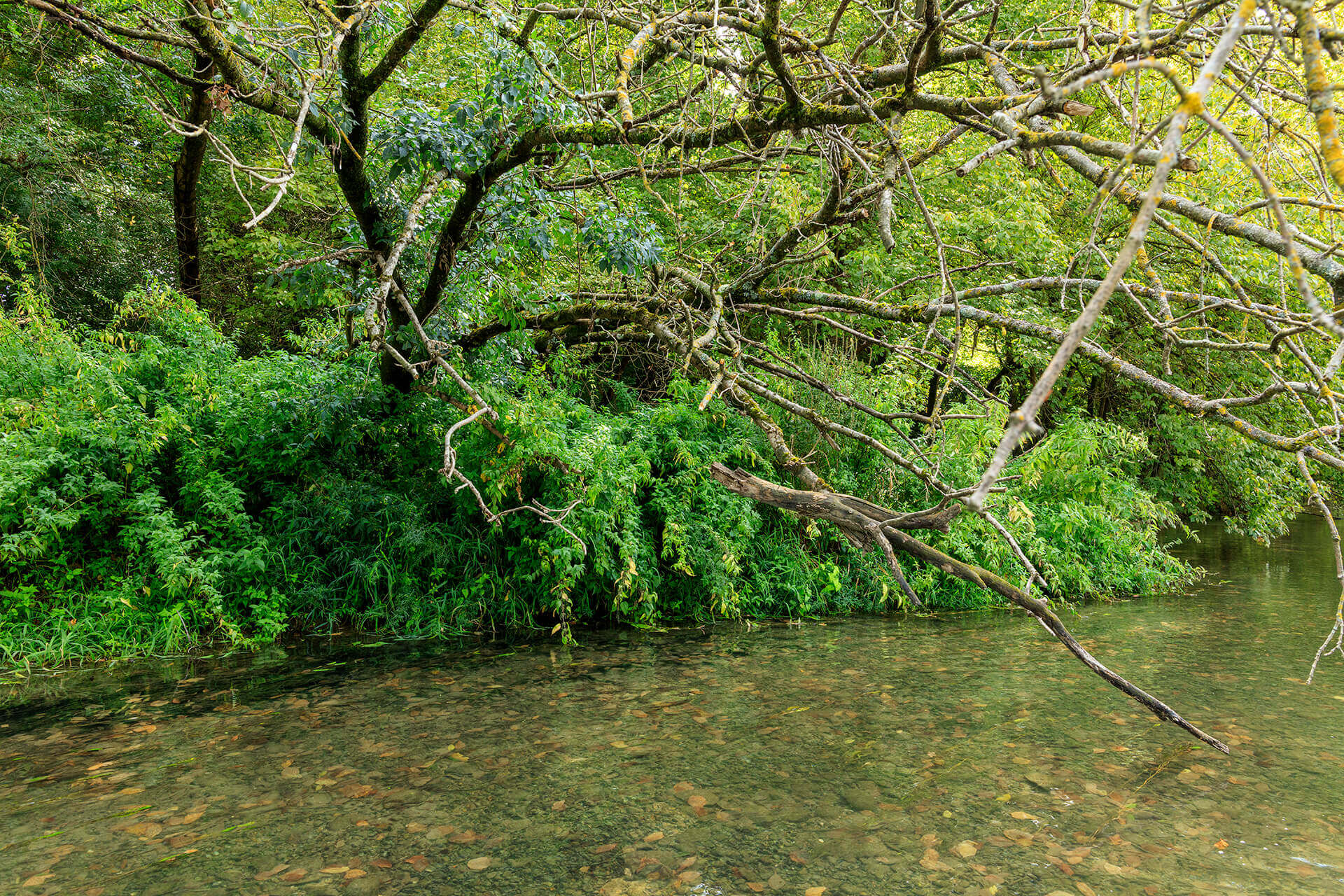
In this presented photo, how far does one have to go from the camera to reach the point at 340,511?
6.63m

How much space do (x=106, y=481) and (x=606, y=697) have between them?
423 centimetres

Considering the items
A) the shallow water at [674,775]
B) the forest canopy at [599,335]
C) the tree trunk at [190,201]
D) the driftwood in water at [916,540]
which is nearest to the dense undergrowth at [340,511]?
the forest canopy at [599,335]

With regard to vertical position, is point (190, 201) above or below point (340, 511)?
above

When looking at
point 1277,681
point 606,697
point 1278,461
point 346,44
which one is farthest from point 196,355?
point 1278,461

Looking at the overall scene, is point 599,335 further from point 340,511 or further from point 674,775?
point 674,775

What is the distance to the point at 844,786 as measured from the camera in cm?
394

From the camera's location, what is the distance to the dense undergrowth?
5.97m

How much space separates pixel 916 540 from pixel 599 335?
16.0ft

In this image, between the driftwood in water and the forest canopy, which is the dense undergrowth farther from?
the driftwood in water

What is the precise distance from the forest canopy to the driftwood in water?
1.1 inches

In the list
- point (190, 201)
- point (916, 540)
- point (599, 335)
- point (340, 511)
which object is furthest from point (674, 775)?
point (190, 201)

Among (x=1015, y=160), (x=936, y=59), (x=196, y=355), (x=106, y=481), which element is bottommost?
(x=106, y=481)

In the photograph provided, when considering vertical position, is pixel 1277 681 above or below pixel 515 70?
below

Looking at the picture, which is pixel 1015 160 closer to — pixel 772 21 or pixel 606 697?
pixel 772 21
